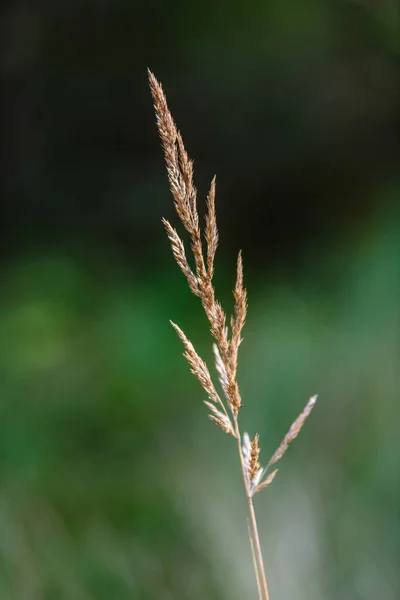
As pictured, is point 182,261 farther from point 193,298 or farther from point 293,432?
point 193,298

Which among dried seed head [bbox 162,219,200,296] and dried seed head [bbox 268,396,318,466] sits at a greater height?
dried seed head [bbox 162,219,200,296]

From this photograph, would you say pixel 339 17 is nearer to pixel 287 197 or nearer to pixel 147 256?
pixel 287 197

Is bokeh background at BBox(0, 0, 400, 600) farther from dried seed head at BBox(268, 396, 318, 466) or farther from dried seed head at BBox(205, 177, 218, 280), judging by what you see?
dried seed head at BBox(205, 177, 218, 280)

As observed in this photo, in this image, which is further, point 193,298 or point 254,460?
point 193,298

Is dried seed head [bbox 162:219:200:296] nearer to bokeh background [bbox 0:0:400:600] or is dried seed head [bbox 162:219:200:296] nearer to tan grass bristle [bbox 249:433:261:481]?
tan grass bristle [bbox 249:433:261:481]

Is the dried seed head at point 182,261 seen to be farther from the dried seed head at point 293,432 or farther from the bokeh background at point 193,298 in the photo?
the bokeh background at point 193,298

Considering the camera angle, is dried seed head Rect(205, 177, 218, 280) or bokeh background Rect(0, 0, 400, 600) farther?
bokeh background Rect(0, 0, 400, 600)

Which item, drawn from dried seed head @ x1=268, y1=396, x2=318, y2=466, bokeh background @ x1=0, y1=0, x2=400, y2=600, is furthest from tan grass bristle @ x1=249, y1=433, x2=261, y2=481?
bokeh background @ x1=0, y1=0, x2=400, y2=600

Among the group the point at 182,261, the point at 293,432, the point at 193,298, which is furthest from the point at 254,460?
the point at 193,298

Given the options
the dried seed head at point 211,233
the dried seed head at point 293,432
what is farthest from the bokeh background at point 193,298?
the dried seed head at point 211,233
